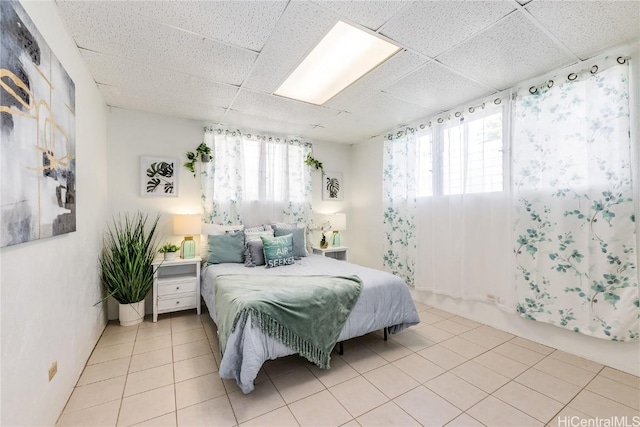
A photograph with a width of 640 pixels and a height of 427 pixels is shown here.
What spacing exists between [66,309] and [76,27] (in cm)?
185

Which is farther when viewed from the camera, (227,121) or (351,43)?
(227,121)

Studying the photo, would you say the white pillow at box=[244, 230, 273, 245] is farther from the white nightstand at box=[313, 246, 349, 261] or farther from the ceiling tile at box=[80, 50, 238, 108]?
the ceiling tile at box=[80, 50, 238, 108]

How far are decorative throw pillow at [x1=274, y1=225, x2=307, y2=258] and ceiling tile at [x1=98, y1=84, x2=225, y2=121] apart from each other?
163 cm

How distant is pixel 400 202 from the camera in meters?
3.76

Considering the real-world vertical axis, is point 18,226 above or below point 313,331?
above

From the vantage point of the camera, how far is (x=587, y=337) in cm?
217

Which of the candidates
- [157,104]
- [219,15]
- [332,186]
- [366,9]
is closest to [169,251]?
[157,104]

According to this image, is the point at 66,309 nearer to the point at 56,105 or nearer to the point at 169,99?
the point at 56,105

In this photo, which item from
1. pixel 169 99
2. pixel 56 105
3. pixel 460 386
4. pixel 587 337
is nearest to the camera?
pixel 56 105

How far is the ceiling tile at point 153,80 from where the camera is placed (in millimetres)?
2160

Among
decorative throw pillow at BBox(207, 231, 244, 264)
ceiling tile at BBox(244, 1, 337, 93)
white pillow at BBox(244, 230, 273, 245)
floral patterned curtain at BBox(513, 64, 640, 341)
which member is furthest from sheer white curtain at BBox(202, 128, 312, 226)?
floral patterned curtain at BBox(513, 64, 640, 341)

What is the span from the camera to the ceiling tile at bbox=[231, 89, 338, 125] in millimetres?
2840

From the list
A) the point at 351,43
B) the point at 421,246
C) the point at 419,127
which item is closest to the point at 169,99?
the point at 351,43

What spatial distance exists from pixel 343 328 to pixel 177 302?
2.02 metres
